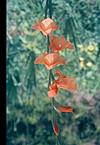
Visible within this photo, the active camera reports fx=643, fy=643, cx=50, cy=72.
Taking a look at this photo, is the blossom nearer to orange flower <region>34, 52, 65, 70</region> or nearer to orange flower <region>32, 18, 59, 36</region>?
orange flower <region>34, 52, 65, 70</region>

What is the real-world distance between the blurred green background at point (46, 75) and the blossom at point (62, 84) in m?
0.02

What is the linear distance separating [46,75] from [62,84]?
65 mm

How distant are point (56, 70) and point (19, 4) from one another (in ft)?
0.82

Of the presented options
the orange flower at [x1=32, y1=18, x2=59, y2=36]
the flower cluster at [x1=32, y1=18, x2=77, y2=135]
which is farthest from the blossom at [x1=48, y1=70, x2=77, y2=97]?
the orange flower at [x1=32, y1=18, x2=59, y2=36]

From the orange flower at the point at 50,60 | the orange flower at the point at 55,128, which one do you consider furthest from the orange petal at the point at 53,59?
the orange flower at the point at 55,128

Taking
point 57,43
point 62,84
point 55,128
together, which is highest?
point 57,43

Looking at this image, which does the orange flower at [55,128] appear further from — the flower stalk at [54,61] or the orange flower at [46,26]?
the orange flower at [46,26]

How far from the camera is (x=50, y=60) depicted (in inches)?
82.8

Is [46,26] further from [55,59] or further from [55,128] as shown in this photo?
[55,128]

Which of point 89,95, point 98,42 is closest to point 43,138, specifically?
point 89,95

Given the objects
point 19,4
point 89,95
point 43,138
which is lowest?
point 43,138

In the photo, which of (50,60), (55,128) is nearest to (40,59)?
(50,60)
